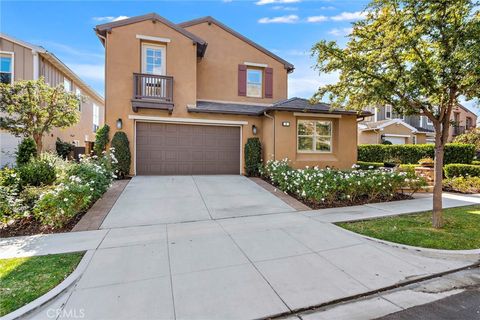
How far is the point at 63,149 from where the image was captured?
14148 millimetres

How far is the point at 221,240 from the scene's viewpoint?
4750 mm

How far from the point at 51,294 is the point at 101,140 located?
864 cm

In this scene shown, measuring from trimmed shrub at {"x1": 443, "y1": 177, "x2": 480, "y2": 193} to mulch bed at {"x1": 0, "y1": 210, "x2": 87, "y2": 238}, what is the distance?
1338 centimetres

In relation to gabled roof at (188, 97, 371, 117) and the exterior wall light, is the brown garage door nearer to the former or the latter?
the exterior wall light

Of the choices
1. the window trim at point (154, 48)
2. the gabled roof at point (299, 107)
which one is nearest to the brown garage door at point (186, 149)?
the gabled roof at point (299, 107)

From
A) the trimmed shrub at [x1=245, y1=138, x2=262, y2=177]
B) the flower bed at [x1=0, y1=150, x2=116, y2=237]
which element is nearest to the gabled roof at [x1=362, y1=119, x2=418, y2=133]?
the trimmed shrub at [x1=245, y1=138, x2=262, y2=177]

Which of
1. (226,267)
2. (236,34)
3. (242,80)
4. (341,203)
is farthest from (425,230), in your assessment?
(236,34)

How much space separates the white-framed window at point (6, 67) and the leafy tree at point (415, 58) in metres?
14.3

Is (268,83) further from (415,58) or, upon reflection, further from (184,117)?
(415,58)

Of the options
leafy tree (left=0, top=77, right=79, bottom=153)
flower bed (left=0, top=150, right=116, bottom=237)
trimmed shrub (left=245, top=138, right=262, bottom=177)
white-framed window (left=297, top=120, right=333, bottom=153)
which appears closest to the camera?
flower bed (left=0, top=150, right=116, bottom=237)

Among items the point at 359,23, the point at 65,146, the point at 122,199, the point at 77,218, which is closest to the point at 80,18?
the point at 65,146

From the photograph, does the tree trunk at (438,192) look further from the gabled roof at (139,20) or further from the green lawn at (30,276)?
the gabled roof at (139,20)

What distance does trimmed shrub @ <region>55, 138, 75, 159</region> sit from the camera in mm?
14029

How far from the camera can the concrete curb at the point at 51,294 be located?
2648 millimetres
